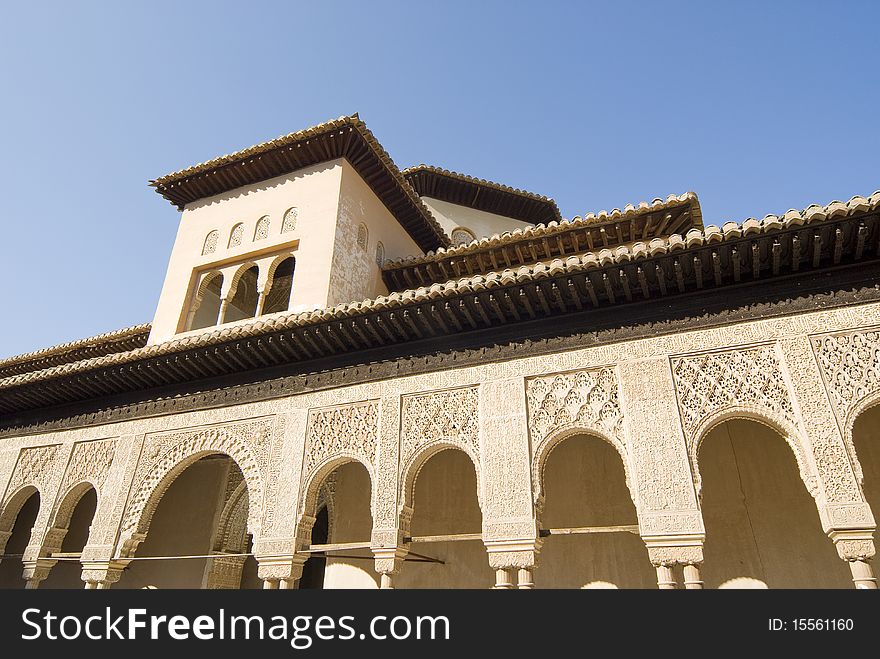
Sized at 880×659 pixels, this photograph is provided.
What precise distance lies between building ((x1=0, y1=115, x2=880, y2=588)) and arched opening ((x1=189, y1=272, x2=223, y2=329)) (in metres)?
0.06

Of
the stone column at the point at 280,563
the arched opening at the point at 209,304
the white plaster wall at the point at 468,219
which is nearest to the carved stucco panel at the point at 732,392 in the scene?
the stone column at the point at 280,563

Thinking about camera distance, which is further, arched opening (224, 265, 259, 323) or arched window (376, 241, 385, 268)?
arched opening (224, 265, 259, 323)

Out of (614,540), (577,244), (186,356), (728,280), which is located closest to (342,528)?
(186,356)

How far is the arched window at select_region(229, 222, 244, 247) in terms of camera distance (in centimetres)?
929

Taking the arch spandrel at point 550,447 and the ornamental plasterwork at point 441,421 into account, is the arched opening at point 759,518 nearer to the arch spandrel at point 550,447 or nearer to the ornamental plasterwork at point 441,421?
the arch spandrel at point 550,447

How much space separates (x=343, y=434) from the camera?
6426mm

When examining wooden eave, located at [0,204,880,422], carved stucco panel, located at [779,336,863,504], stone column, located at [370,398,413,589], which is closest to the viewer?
carved stucco panel, located at [779,336,863,504]

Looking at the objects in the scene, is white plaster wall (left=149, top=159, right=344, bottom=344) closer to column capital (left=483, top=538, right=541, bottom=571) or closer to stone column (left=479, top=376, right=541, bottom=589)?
stone column (left=479, top=376, right=541, bottom=589)

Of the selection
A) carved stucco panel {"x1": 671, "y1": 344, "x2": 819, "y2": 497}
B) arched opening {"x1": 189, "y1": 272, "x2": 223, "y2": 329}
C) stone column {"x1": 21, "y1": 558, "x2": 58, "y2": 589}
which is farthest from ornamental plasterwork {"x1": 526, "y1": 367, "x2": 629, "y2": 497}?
stone column {"x1": 21, "y1": 558, "x2": 58, "y2": 589}

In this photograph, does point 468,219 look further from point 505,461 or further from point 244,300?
point 505,461

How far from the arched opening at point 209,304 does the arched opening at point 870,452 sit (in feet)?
28.8

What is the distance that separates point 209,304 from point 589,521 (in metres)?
6.95
